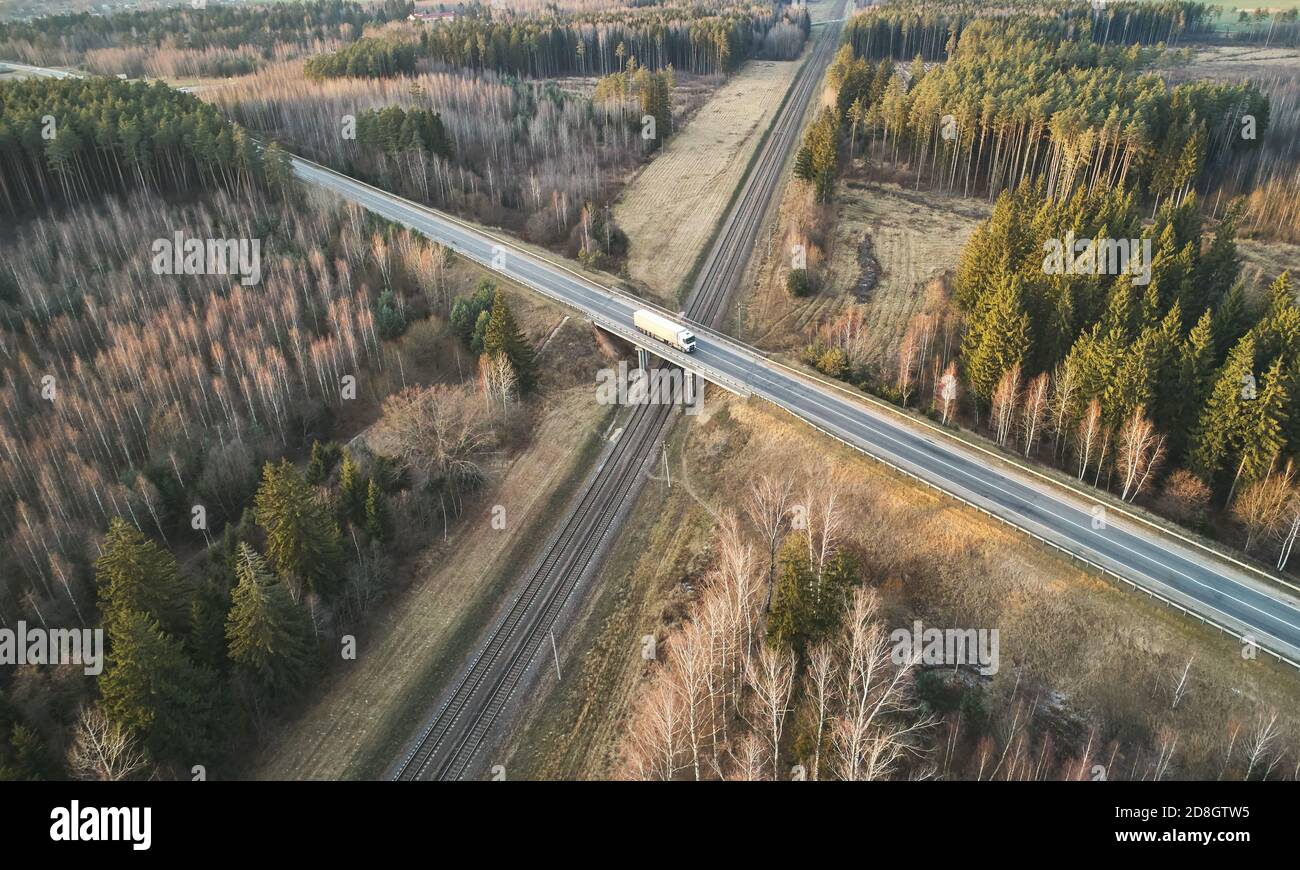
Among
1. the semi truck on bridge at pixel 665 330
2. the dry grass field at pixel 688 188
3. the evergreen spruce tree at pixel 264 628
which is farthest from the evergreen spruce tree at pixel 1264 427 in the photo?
the evergreen spruce tree at pixel 264 628

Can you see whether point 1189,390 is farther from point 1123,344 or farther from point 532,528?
point 532,528

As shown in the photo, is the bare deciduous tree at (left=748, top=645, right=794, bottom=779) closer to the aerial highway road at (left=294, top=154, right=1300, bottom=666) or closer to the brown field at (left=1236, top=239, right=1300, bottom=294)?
the aerial highway road at (left=294, top=154, right=1300, bottom=666)

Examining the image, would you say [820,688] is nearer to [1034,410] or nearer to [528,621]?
[528,621]

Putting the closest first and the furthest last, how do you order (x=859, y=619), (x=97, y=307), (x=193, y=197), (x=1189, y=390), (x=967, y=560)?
(x=859, y=619) → (x=967, y=560) → (x=1189, y=390) → (x=97, y=307) → (x=193, y=197)

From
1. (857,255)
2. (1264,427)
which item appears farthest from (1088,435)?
(857,255)

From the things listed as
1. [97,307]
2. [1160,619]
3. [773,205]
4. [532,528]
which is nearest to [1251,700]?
[1160,619]

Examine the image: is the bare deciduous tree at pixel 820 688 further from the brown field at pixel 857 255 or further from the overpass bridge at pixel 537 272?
the brown field at pixel 857 255
